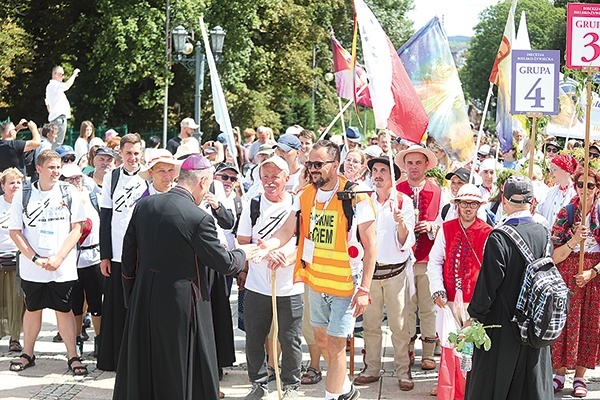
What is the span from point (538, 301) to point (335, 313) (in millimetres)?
1620

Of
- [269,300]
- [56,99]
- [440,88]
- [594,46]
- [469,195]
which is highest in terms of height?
[56,99]

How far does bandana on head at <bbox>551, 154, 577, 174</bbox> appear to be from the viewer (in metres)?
8.53

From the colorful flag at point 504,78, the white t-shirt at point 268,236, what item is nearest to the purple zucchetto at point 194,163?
the white t-shirt at point 268,236

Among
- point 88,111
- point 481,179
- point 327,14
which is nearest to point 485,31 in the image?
point 327,14

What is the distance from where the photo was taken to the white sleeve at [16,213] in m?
8.50

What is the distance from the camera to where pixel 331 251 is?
7012 millimetres

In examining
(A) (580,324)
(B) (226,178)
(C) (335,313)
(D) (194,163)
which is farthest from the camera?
(B) (226,178)

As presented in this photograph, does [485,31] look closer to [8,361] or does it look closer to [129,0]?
[129,0]

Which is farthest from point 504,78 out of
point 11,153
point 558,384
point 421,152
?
point 11,153

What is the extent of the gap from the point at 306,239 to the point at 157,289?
4.41 feet

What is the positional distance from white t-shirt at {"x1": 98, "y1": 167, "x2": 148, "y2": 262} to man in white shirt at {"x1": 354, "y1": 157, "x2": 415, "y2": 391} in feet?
7.15

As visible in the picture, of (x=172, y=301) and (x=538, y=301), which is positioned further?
(x=172, y=301)

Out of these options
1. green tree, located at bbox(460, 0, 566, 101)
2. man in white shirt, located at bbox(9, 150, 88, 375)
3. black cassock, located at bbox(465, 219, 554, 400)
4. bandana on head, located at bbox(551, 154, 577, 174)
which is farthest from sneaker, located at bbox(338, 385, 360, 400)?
green tree, located at bbox(460, 0, 566, 101)

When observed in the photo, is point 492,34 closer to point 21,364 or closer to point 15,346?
point 15,346
